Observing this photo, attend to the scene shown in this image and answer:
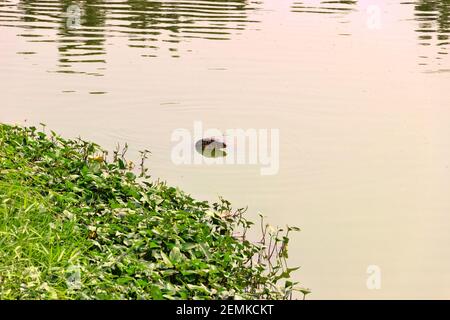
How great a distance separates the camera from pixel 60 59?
1714 centimetres

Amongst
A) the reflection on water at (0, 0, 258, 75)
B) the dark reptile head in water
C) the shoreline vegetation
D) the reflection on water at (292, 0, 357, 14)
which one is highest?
the shoreline vegetation

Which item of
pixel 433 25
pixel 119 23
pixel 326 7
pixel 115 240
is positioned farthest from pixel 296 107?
pixel 326 7

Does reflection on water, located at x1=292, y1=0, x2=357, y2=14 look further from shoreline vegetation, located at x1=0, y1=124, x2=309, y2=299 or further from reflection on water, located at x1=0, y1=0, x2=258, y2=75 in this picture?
shoreline vegetation, located at x1=0, y1=124, x2=309, y2=299

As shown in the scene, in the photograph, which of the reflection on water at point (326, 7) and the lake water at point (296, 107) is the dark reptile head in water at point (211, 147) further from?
the reflection on water at point (326, 7)

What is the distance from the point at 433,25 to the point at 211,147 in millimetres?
15051

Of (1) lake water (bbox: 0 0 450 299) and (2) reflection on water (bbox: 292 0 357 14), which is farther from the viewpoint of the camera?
(2) reflection on water (bbox: 292 0 357 14)

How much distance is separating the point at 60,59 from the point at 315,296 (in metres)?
11.3

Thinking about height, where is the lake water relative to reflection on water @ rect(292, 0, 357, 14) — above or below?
above

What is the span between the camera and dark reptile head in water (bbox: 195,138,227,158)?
10633mm

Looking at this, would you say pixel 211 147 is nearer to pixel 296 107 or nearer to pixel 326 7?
pixel 296 107

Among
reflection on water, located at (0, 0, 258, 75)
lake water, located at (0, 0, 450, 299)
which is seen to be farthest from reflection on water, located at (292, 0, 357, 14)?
lake water, located at (0, 0, 450, 299)

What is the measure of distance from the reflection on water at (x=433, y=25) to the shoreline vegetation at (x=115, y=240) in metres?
11.1

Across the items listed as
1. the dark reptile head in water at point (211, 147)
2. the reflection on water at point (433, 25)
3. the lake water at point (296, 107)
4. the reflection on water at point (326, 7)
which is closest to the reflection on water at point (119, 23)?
the lake water at point (296, 107)

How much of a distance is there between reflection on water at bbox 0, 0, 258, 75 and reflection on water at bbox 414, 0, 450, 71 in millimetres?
4721
